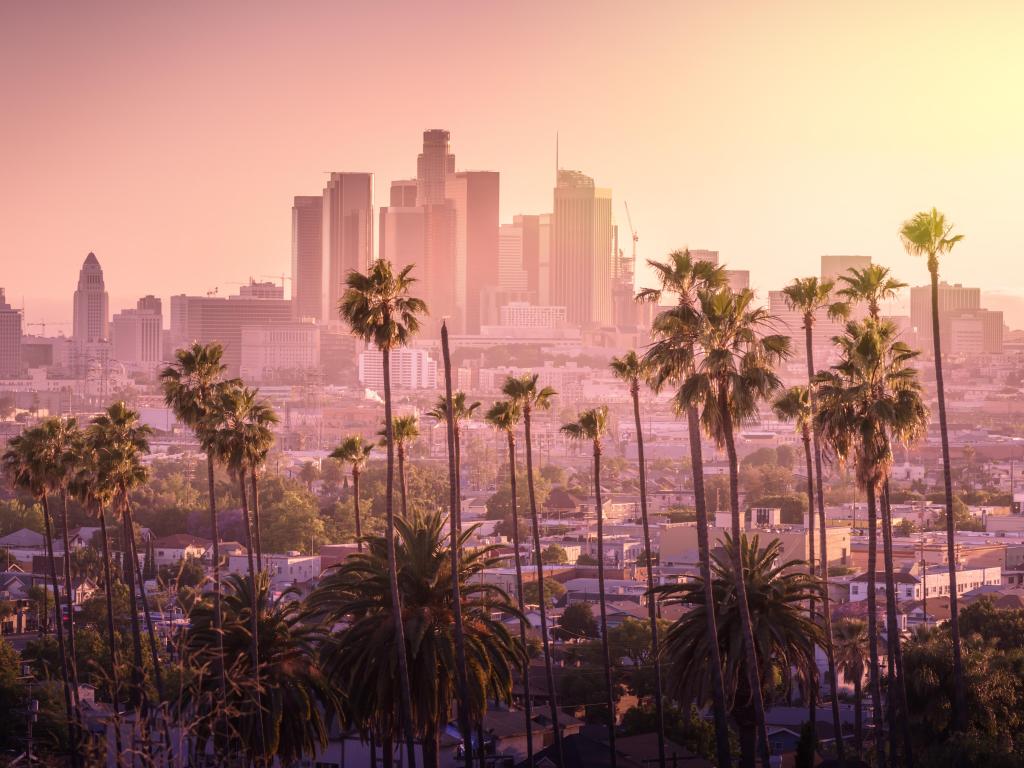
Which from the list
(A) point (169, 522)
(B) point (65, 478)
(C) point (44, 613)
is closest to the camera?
(B) point (65, 478)

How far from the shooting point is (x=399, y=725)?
32.0m

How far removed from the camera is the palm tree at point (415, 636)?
1237 inches

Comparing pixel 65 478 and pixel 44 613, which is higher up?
pixel 65 478

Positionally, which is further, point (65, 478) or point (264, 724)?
point (65, 478)

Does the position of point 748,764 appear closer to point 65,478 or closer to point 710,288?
point 710,288

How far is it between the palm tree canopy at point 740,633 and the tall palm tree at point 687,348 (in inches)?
16.8

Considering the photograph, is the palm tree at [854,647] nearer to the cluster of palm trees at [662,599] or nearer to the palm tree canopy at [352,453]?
the cluster of palm trees at [662,599]

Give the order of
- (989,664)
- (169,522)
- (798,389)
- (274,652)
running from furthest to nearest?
(169,522)
(798,389)
(989,664)
(274,652)

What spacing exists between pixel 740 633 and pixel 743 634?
61 centimetres

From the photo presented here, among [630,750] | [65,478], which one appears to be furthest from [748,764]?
[65,478]

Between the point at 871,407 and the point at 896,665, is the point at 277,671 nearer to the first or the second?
the point at 871,407

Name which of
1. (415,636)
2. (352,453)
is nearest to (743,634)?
(415,636)

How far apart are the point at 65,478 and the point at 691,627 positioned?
22.5 m

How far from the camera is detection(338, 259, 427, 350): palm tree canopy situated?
33719 mm
